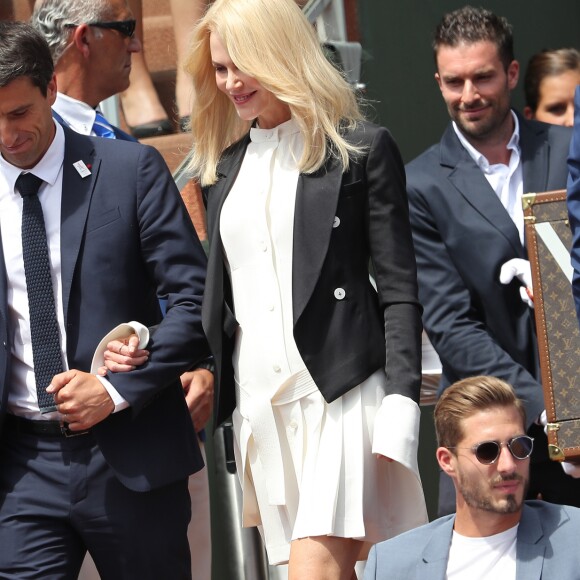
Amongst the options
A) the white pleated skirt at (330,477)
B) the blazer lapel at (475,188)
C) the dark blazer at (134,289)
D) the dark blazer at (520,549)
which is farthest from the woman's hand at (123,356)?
the blazer lapel at (475,188)

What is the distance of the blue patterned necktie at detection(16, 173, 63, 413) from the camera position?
13.3 feet

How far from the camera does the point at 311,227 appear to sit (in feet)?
13.2

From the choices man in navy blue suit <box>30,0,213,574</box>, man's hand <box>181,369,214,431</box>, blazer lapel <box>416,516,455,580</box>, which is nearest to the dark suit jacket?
man's hand <box>181,369,214,431</box>

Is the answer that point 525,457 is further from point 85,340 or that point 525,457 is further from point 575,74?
point 575,74

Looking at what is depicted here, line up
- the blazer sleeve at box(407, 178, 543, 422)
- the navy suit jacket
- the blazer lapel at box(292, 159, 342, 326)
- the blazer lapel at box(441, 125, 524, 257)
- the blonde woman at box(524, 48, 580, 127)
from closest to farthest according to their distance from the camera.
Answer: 1. the navy suit jacket
2. the blazer lapel at box(292, 159, 342, 326)
3. the blazer sleeve at box(407, 178, 543, 422)
4. the blazer lapel at box(441, 125, 524, 257)
5. the blonde woman at box(524, 48, 580, 127)

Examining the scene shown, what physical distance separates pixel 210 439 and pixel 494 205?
6.29 feet

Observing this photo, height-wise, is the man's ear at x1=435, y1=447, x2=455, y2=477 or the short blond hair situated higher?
the short blond hair

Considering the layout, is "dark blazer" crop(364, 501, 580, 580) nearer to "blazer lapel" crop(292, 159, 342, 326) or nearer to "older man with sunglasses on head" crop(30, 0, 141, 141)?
"blazer lapel" crop(292, 159, 342, 326)

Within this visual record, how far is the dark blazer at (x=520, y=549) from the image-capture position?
12.7 feet

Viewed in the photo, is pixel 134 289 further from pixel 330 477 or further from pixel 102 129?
pixel 102 129

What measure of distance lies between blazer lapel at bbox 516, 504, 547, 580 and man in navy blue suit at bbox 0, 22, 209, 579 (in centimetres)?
98

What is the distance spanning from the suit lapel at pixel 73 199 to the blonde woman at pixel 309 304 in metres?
0.39

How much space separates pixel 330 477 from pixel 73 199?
1132 mm

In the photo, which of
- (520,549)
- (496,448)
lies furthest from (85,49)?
(520,549)
